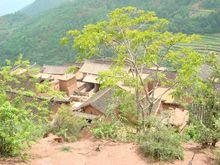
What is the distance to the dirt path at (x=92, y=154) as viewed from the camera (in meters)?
12.5

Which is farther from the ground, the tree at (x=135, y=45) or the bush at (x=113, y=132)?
the tree at (x=135, y=45)

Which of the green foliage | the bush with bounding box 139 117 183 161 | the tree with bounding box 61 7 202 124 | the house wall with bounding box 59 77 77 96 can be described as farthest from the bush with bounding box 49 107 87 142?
the house wall with bounding box 59 77 77 96

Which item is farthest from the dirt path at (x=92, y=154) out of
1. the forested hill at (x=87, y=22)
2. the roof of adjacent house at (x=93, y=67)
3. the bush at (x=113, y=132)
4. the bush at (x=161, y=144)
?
the forested hill at (x=87, y=22)

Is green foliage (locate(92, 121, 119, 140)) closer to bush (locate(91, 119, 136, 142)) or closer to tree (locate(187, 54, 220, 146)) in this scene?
bush (locate(91, 119, 136, 142))

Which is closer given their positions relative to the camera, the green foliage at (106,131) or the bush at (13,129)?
the bush at (13,129)

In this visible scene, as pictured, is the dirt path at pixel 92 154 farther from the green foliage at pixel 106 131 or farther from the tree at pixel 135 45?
the tree at pixel 135 45

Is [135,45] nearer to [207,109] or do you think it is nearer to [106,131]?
[106,131]

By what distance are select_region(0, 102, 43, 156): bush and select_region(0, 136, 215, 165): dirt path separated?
513 millimetres

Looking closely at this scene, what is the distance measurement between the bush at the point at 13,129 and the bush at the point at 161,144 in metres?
3.89

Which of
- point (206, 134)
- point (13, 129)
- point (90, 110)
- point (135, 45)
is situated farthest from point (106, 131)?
point (90, 110)

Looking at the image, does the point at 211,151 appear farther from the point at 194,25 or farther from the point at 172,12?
the point at 172,12

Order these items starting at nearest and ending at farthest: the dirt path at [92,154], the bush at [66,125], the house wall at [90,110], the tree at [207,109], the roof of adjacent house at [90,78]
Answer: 1. the dirt path at [92,154]
2. the tree at [207,109]
3. the bush at [66,125]
4. the house wall at [90,110]
5. the roof of adjacent house at [90,78]

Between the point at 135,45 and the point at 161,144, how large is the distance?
19.1 ft

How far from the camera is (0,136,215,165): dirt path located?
12531 mm
